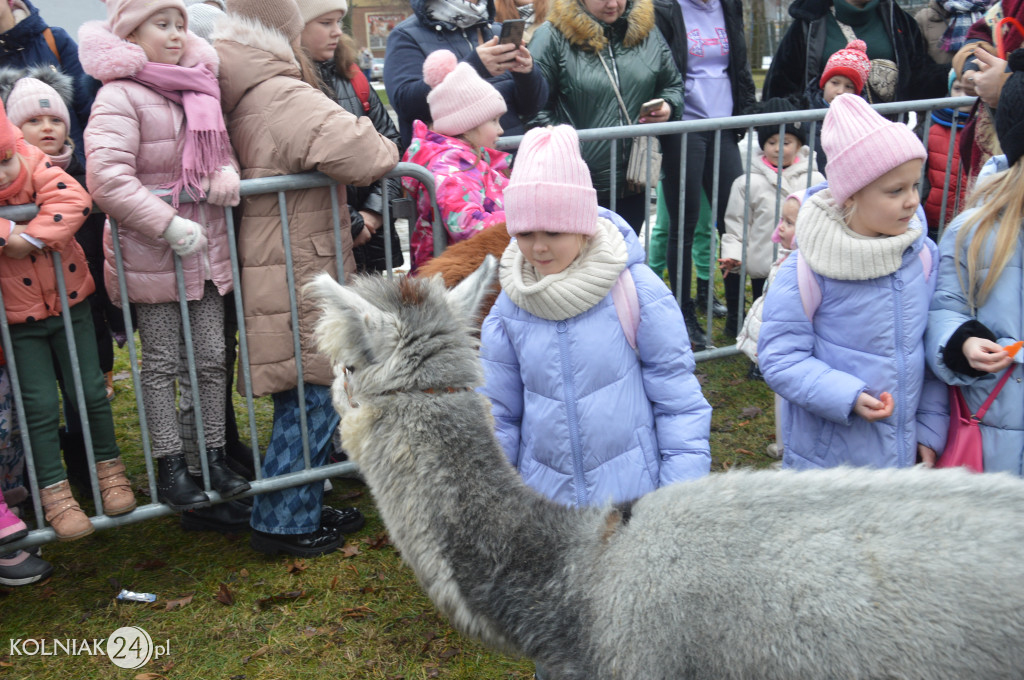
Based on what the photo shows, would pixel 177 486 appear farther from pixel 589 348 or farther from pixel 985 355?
pixel 985 355

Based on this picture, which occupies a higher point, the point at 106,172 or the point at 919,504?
the point at 106,172

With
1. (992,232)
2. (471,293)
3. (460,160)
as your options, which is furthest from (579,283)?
(460,160)

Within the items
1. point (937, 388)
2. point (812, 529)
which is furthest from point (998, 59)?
point (812, 529)

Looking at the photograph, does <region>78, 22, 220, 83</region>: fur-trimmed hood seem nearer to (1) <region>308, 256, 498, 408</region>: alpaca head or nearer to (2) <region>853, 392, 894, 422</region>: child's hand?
(1) <region>308, 256, 498, 408</region>: alpaca head

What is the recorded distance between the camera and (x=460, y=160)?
4.23 metres

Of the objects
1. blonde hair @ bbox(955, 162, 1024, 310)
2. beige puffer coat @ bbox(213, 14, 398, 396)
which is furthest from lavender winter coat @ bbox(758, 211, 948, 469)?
beige puffer coat @ bbox(213, 14, 398, 396)

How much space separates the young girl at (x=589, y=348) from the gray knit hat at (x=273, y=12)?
1736 millimetres

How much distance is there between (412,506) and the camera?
2.14m

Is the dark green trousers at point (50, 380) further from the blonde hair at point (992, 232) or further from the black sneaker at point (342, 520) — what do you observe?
the blonde hair at point (992, 232)

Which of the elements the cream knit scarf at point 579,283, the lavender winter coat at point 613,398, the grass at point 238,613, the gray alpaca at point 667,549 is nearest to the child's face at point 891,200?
the lavender winter coat at point 613,398

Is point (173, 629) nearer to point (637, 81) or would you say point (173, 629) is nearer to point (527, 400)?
point (527, 400)

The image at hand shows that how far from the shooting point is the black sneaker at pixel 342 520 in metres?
4.48

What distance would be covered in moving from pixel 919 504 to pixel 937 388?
4.85 ft

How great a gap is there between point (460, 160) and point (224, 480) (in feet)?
6.00
